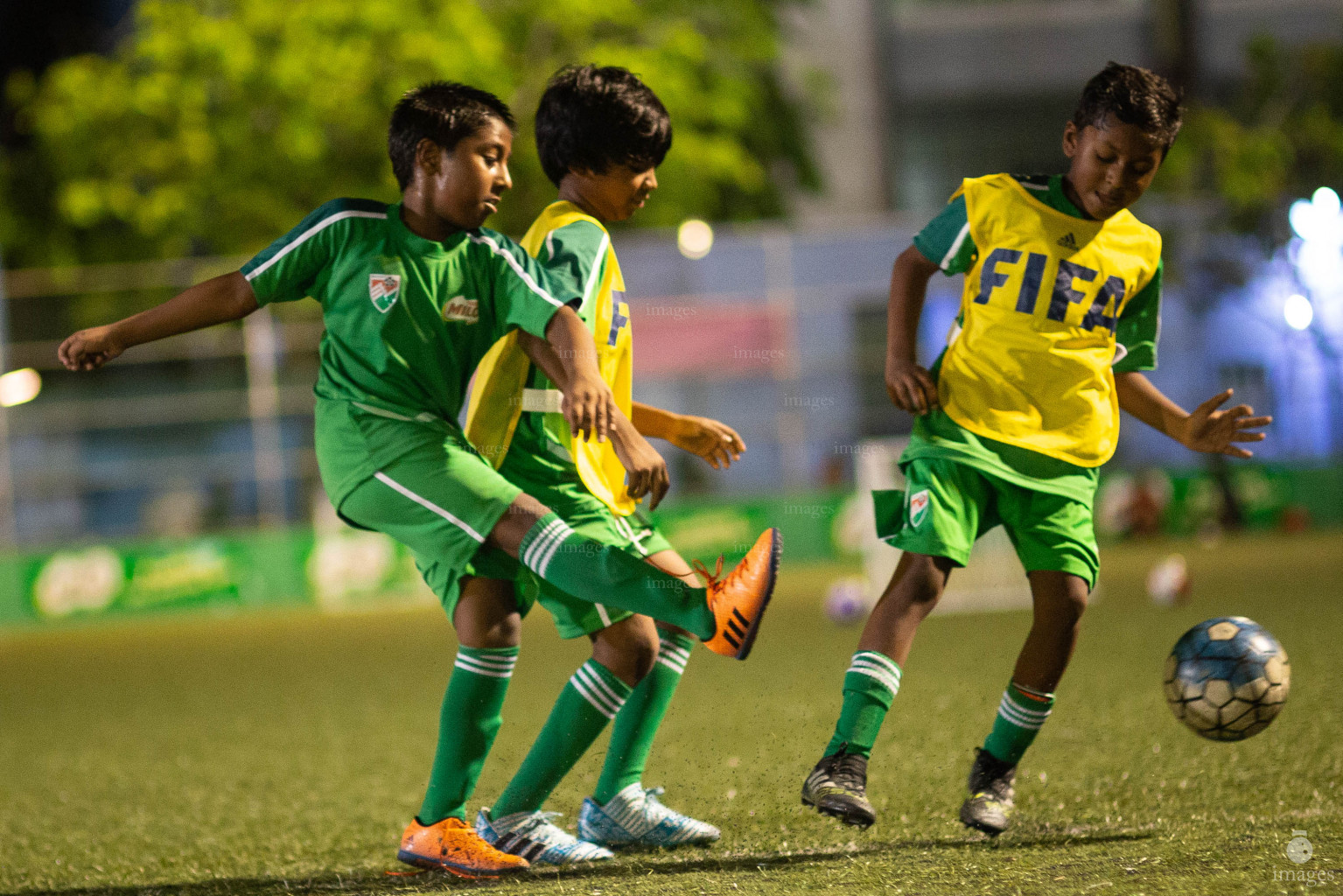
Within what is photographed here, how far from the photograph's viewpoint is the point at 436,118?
3096mm

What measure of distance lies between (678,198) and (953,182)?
26.1 feet

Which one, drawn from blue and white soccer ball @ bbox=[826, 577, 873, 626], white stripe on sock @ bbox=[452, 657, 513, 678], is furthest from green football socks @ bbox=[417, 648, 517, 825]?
blue and white soccer ball @ bbox=[826, 577, 873, 626]

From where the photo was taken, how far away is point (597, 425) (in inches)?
111

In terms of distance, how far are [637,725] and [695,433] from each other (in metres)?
0.72

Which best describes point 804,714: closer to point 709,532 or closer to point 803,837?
point 803,837

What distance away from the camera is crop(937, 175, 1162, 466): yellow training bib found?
3.30m

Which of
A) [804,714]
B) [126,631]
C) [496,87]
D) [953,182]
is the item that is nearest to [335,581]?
[126,631]

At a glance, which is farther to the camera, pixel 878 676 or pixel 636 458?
pixel 878 676

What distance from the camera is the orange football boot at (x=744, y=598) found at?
284cm

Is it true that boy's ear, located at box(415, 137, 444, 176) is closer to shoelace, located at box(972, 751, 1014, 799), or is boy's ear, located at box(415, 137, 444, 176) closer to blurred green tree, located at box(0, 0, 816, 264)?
shoelace, located at box(972, 751, 1014, 799)

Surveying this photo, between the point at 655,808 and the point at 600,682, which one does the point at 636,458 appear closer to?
the point at 600,682

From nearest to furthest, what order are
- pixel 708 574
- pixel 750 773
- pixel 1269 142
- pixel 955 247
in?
pixel 708 574 → pixel 955 247 → pixel 750 773 → pixel 1269 142

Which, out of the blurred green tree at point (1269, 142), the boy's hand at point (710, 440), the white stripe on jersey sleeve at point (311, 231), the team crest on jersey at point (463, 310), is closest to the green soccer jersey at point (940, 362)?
the boy's hand at point (710, 440)

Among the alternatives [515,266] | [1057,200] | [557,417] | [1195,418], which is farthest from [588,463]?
[1195,418]
